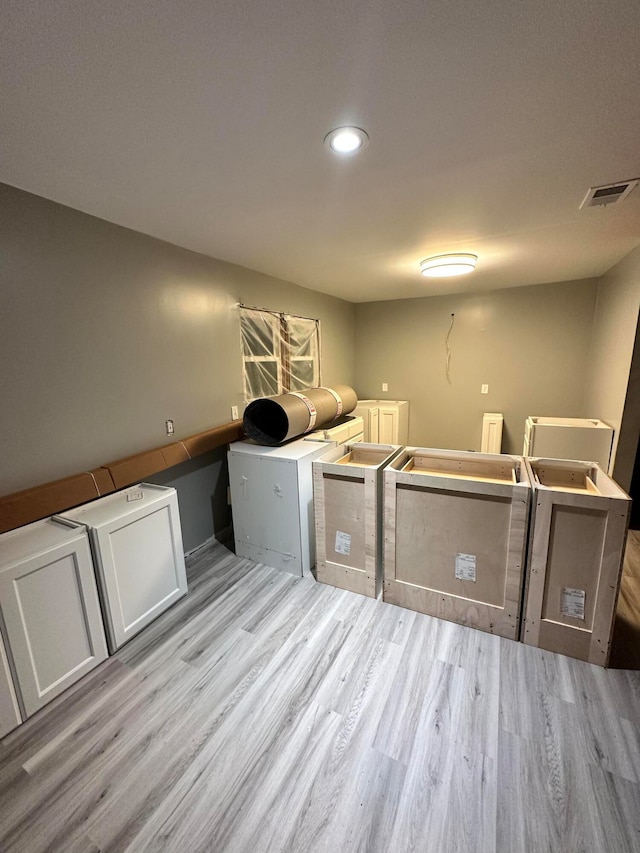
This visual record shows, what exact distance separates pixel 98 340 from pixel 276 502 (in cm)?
151

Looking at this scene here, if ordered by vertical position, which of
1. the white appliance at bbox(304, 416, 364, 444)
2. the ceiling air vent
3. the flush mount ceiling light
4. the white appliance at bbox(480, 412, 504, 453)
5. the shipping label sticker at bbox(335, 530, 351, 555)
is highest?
the ceiling air vent

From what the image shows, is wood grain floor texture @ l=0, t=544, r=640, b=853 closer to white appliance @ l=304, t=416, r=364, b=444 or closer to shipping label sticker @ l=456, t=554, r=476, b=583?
shipping label sticker @ l=456, t=554, r=476, b=583

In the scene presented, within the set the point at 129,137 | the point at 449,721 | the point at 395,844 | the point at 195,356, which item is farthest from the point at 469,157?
the point at 395,844

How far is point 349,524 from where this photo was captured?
228cm

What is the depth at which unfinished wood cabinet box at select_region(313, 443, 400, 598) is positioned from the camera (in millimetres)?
2188

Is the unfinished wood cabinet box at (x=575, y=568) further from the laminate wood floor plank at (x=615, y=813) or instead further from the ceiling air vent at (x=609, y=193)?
the ceiling air vent at (x=609, y=193)

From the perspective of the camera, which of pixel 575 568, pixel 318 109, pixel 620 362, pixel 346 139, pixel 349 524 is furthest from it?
pixel 620 362

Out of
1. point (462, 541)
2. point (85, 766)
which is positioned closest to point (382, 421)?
point (462, 541)

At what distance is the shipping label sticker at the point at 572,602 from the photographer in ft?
5.67

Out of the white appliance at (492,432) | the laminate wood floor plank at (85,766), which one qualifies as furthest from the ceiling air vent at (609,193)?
the laminate wood floor plank at (85,766)

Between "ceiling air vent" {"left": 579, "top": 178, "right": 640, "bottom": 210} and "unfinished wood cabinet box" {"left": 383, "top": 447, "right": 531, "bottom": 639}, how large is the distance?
4.72 feet

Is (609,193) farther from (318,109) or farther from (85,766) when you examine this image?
(85,766)

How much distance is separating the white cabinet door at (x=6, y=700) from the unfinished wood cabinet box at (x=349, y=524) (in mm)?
1598

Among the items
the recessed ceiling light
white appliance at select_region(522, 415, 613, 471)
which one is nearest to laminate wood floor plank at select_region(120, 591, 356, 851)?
the recessed ceiling light
